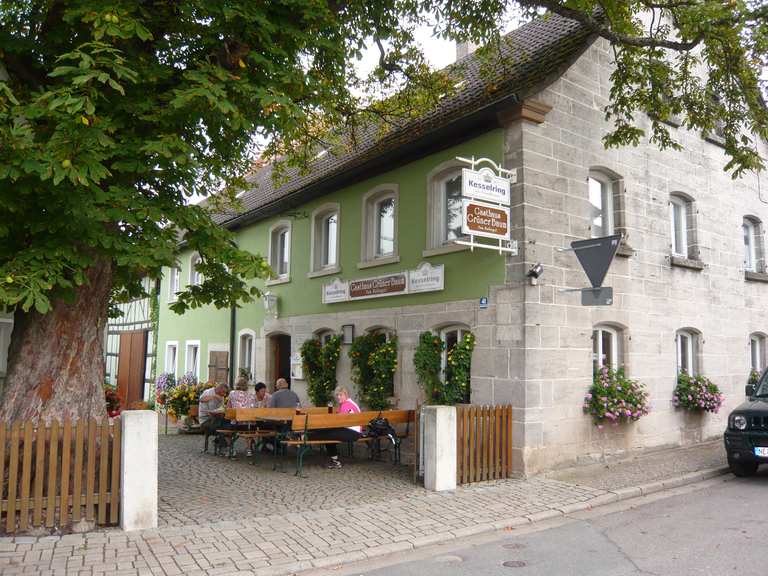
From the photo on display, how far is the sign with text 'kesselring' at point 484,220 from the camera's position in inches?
363

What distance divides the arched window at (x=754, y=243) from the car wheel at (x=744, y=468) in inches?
282

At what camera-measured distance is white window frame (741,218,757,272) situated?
50.5ft

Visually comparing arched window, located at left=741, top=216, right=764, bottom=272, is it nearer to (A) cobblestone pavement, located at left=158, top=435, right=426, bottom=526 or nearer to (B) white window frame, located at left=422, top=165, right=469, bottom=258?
(B) white window frame, located at left=422, top=165, right=469, bottom=258

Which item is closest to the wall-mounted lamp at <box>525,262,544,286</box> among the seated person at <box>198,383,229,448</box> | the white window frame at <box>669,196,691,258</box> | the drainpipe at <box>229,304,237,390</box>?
the white window frame at <box>669,196,691,258</box>

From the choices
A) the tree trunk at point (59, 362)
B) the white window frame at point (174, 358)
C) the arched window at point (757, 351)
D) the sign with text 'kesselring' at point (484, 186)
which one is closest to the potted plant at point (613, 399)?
the sign with text 'kesselring' at point (484, 186)

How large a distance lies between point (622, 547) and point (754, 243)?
12.2 m

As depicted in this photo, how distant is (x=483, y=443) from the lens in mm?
Result: 9047

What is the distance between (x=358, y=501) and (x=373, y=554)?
6.52 ft

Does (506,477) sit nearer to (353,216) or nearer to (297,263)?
(353,216)

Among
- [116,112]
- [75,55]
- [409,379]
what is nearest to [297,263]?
[409,379]

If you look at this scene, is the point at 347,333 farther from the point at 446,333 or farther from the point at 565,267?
the point at 565,267

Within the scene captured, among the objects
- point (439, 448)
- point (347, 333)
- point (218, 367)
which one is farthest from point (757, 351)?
point (218, 367)

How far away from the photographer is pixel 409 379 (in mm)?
11562

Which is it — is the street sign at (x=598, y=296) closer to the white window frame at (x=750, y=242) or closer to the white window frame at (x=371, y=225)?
the white window frame at (x=371, y=225)
